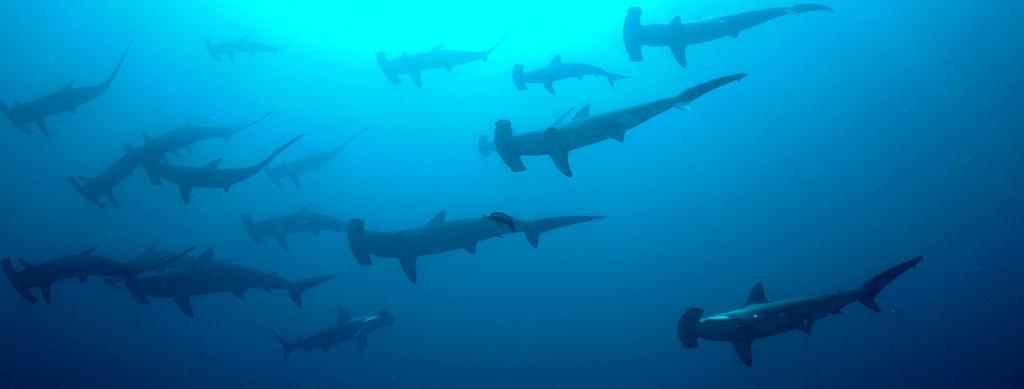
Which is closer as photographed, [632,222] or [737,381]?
[737,381]

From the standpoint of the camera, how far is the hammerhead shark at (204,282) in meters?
10.5

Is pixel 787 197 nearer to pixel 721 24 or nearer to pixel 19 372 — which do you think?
pixel 721 24

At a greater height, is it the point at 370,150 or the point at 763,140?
the point at 370,150

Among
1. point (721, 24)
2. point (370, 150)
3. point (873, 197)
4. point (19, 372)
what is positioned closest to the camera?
point (721, 24)

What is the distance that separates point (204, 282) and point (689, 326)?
354 inches

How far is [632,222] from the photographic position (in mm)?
43031

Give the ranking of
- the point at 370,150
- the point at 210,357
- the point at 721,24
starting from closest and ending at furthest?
the point at 721,24
the point at 210,357
the point at 370,150

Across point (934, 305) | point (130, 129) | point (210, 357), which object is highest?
point (130, 129)

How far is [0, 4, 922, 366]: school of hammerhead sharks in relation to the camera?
6.86 meters

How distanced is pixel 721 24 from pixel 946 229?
39.2 metres

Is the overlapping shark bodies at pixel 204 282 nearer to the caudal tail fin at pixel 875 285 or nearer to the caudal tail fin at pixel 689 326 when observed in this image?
the caudal tail fin at pixel 689 326

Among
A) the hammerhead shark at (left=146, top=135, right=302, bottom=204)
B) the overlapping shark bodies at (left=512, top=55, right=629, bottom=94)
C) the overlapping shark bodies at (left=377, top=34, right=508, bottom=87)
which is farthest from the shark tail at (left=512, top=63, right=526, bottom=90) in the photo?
the hammerhead shark at (left=146, top=135, right=302, bottom=204)

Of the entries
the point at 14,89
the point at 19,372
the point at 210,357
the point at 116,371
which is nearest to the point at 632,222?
the point at 210,357

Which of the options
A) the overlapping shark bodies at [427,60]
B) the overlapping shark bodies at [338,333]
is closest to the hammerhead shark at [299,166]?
the overlapping shark bodies at [427,60]
